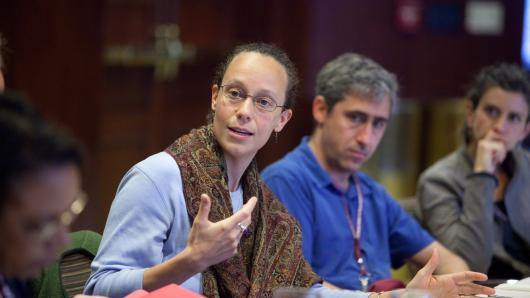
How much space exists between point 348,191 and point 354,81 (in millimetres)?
399

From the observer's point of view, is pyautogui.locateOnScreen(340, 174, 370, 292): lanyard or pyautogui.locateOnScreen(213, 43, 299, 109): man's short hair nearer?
pyautogui.locateOnScreen(213, 43, 299, 109): man's short hair

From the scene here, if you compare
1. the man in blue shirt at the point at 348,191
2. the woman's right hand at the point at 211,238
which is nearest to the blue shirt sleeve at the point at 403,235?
the man in blue shirt at the point at 348,191

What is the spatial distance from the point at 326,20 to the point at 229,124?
3992mm

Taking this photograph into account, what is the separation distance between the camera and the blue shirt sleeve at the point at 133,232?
85.1 inches

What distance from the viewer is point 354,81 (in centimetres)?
328

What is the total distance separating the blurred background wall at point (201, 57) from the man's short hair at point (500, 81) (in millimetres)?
1705

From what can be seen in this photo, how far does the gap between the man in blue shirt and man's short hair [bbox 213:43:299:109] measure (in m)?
0.62

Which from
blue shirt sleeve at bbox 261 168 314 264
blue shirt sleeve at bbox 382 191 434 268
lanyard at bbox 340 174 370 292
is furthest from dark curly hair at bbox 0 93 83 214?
blue shirt sleeve at bbox 382 191 434 268

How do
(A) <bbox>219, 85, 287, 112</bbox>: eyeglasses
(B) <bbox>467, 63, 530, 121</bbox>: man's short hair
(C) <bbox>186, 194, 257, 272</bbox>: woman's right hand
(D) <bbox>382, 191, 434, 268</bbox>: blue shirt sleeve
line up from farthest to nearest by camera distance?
(B) <bbox>467, 63, 530, 121</bbox>: man's short hair, (D) <bbox>382, 191, 434, 268</bbox>: blue shirt sleeve, (A) <bbox>219, 85, 287, 112</bbox>: eyeglasses, (C) <bbox>186, 194, 257, 272</bbox>: woman's right hand

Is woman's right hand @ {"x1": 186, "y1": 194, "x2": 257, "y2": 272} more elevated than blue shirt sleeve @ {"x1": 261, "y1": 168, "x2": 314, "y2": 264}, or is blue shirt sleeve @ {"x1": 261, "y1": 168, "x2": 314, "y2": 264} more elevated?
woman's right hand @ {"x1": 186, "y1": 194, "x2": 257, "y2": 272}

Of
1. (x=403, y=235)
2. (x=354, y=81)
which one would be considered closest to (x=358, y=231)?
(x=403, y=235)

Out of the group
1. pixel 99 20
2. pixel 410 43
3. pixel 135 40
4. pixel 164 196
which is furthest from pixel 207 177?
pixel 410 43

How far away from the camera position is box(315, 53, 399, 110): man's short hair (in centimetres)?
326

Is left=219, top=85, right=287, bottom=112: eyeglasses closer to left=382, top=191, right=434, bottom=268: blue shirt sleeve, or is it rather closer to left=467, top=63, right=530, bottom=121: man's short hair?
left=382, top=191, right=434, bottom=268: blue shirt sleeve
